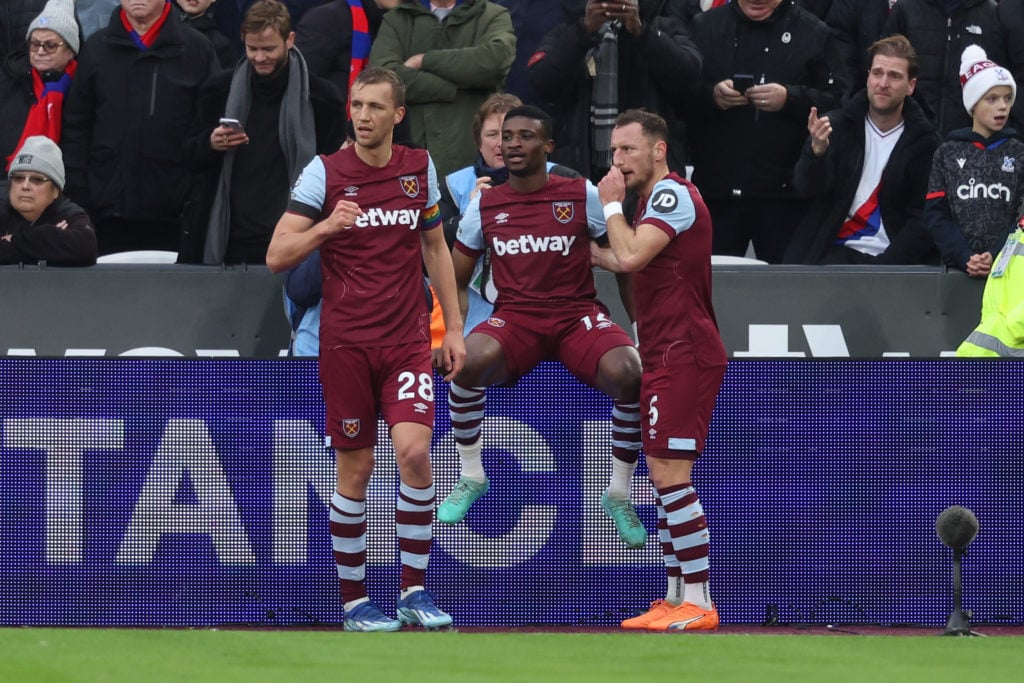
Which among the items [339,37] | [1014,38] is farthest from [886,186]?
[339,37]

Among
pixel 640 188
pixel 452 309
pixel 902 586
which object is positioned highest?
pixel 640 188

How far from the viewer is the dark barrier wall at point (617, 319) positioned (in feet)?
35.1

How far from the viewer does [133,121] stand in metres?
11.7

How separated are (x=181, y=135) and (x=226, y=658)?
5358 mm

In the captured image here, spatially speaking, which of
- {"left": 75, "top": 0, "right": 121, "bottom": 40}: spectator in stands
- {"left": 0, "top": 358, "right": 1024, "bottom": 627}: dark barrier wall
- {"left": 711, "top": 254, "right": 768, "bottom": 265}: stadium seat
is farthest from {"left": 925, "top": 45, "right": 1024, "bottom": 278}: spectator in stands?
{"left": 75, "top": 0, "right": 121, "bottom": 40}: spectator in stands

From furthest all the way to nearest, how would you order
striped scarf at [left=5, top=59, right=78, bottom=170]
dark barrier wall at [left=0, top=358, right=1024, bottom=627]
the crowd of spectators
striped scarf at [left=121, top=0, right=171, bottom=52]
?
striped scarf at [left=5, top=59, right=78, bottom=170], striped scarf at [left=121, top=0, right=171, bottom=52], the crowd of spectators, dark barrier wall at [left=0, top=358, right=1024, bottom=627]

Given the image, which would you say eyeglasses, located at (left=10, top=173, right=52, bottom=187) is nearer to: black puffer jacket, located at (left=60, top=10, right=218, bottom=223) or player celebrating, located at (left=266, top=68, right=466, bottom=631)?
black puffer jacket, located at (left=60, top=10, right=218, bottom=223)

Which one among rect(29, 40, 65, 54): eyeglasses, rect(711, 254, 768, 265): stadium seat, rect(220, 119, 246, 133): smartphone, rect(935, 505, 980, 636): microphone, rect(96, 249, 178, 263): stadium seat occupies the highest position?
rect(29, 40, 65, 54): eyeglasses

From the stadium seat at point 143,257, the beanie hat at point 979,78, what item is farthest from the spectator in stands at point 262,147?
the beanie hat at point 979,78

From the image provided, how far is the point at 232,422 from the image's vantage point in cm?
896

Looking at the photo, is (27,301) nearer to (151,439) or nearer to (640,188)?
(151,439)

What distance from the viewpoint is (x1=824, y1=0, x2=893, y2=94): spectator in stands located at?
40.5 ft

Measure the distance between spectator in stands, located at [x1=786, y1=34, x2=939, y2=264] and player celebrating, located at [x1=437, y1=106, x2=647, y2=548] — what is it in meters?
2.86

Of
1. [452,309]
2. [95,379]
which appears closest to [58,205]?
[95,379]
